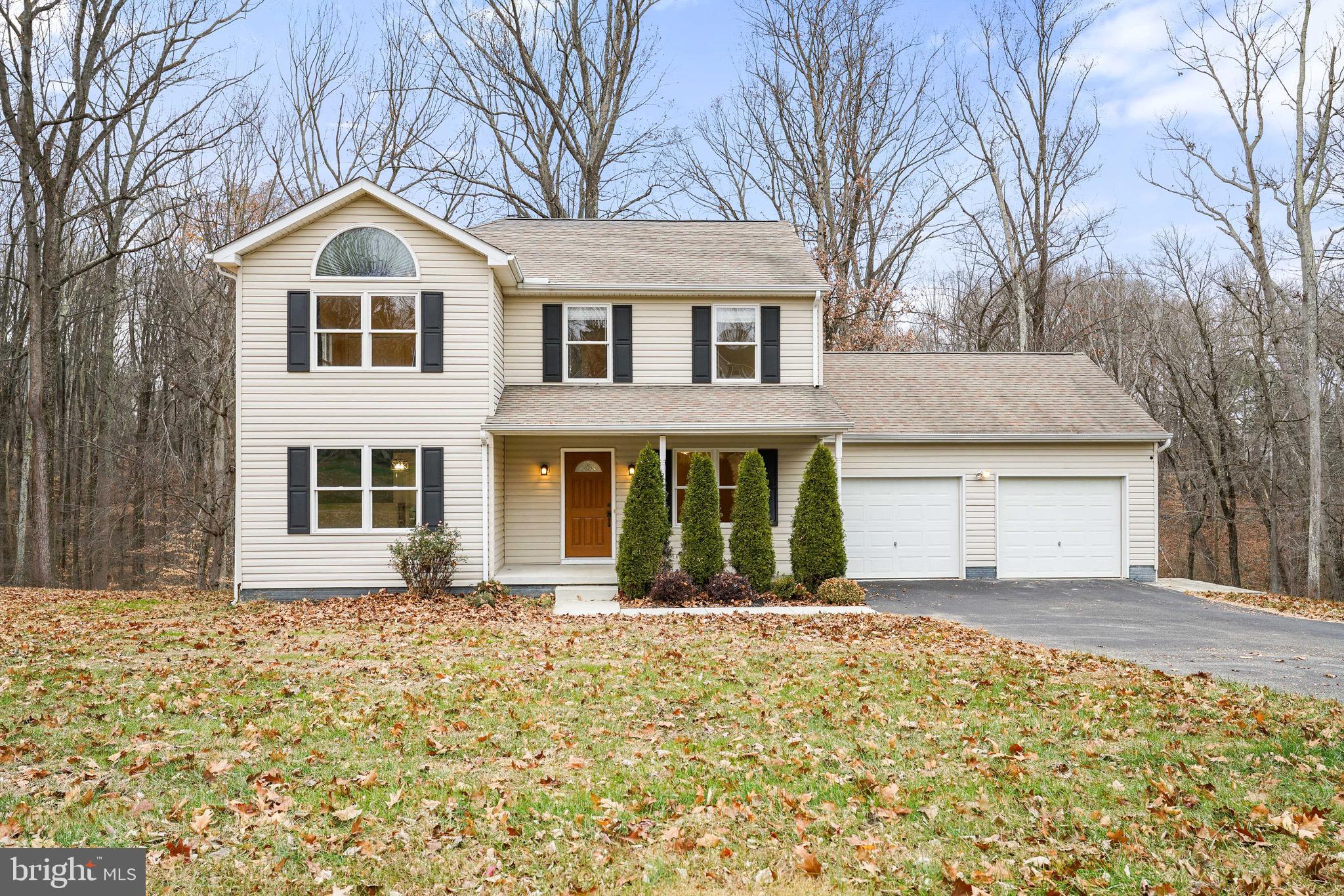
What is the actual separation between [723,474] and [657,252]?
15.7 ft

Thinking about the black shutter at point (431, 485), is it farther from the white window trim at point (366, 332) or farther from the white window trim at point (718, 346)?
the white window trim at point (718, 346)

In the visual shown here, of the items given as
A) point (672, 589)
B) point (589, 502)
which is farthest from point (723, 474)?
point (672, 589)

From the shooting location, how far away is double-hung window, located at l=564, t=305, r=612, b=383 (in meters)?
15.4

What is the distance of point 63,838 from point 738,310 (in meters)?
13.2

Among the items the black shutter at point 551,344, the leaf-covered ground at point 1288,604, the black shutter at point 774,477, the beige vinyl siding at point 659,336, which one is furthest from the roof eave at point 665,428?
the leaf-covered ground at point 1288,604

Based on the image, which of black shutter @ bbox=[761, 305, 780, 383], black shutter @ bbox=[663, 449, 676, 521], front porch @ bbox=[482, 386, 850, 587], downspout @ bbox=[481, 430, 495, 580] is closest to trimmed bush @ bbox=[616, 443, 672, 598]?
front porch @ bbox=[482, 386, 850, 587]

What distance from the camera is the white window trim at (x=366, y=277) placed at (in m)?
13.5

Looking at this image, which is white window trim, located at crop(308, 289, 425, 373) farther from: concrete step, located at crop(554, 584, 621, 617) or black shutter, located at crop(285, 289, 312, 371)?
concrete step, located at crop(554, 584, 621, 617)

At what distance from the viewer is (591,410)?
1433 cm

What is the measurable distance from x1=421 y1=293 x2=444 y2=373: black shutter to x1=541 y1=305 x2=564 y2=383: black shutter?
7.43ft

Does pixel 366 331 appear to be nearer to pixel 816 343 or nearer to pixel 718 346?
pixel 718 346

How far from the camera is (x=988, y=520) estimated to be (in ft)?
52.8

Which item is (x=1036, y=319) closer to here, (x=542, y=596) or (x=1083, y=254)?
(x=1083, y=254)


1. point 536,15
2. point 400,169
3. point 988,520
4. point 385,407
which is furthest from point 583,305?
point 536,15
